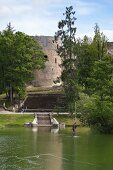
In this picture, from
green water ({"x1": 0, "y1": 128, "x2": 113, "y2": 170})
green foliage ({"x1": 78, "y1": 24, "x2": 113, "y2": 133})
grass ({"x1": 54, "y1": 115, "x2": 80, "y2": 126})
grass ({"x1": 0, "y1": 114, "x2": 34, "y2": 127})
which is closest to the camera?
green water ({"x1": 0, "y1": 128, "x2": 113, "y2": 170})

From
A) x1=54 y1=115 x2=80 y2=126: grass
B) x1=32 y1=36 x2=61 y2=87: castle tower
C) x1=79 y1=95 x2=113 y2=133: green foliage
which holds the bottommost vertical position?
x1=54 y1=115 x2=80 y2=126: grass

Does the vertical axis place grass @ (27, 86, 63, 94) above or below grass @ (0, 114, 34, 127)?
above

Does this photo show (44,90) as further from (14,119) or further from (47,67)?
(14,119)

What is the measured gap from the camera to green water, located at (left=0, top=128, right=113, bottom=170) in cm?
3028

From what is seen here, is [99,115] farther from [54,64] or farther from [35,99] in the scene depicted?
[54,64]

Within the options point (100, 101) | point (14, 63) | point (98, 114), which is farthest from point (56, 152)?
point (14, 63)

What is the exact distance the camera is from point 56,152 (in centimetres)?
3650

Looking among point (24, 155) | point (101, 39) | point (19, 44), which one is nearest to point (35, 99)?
point (19, 44)

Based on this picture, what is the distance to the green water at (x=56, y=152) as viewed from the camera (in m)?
30.3

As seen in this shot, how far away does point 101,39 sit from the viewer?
261 ft

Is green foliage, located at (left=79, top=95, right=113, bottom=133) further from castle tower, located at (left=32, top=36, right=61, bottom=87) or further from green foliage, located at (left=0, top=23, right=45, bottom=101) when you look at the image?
castle tower, located at (left=32, top=36, right=61, bottom=87)

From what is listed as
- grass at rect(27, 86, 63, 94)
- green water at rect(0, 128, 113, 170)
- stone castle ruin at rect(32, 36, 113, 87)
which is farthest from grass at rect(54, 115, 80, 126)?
stone castle ruin at rect(32, 36, 113, 87)

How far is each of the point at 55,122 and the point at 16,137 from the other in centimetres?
1754

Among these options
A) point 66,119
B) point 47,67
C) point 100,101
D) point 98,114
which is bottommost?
point 66,119
